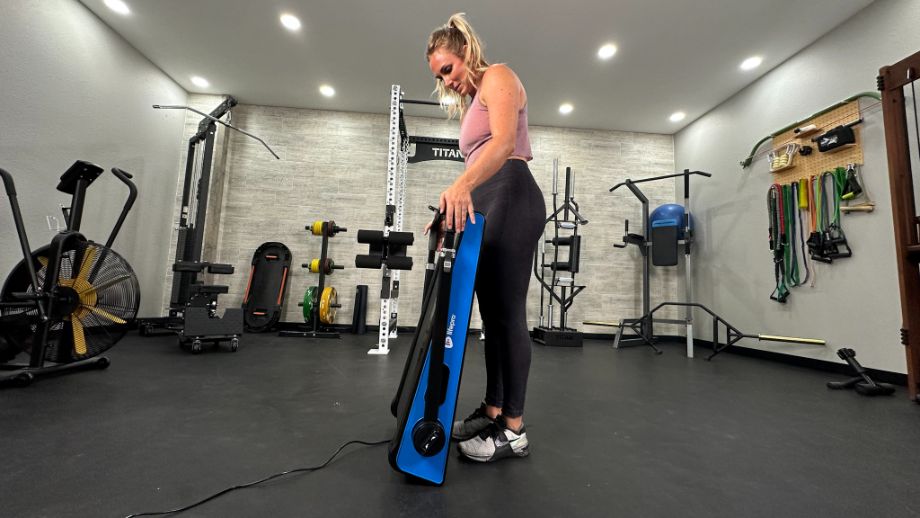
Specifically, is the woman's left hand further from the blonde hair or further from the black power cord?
the black power cord

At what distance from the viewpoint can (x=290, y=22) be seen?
11.0 feet

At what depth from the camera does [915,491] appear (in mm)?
1040

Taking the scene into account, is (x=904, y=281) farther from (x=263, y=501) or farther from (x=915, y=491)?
(x=263, y=501)

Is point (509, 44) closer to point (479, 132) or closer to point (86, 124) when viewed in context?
point (479, 132)

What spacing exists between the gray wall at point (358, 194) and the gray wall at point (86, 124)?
652mm

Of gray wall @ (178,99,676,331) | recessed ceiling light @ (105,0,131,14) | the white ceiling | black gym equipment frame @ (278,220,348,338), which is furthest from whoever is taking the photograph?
gray wall @ (178,99,676,331)

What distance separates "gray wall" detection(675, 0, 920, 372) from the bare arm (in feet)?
11.6

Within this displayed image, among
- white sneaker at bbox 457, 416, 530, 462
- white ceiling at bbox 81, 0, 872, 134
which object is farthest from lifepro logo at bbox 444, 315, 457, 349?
white ceiling at bbox 81, 0, 872, 134

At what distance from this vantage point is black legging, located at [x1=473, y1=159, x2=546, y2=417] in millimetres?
1101

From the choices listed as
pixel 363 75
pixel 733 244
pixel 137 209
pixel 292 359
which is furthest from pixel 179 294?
pixel 733 244

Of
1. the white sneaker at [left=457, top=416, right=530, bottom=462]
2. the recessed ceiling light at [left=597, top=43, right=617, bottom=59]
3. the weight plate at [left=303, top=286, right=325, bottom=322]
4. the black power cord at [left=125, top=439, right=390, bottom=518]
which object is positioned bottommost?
the black power cord at [left=125, top=439, right=390, bottom=518]

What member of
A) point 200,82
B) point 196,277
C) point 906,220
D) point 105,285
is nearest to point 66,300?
point 105,285

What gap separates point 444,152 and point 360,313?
7.49 ft

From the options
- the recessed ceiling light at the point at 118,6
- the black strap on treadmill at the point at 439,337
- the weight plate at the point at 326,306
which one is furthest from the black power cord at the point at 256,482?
the recessed ceiling light at the point at 118,6
